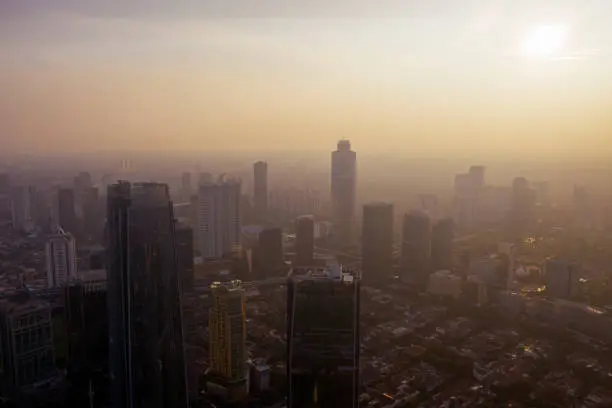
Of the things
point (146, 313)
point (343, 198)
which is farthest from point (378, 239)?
point (146, 313)

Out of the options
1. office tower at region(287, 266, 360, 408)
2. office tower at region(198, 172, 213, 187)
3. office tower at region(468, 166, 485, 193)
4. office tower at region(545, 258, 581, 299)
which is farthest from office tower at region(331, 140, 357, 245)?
office tower at region(287, 266, 360, 408)

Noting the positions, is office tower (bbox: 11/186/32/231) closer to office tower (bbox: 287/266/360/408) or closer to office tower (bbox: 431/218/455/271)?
office tower (bbox: 287/266/360/408)

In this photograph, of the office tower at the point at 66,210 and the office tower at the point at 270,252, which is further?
the office tower at the point at 270,252

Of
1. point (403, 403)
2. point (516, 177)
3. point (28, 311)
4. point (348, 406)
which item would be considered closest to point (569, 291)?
point (516, 177)

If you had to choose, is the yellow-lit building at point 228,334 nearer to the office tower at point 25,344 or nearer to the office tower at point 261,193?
the office tower at point 25,344

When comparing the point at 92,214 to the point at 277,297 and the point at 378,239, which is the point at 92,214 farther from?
the point at 378,239

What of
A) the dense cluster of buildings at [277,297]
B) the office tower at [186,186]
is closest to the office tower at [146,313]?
the dense cluster of buildings at [277,297]

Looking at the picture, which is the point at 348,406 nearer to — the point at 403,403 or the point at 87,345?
the point at 403,403
